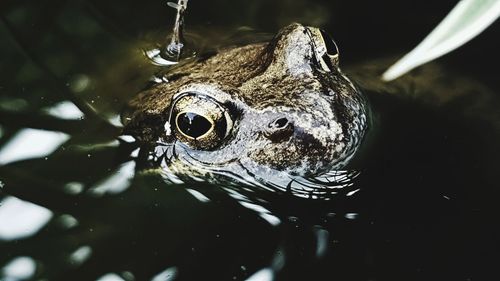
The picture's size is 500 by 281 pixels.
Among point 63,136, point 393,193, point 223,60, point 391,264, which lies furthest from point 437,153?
point 63,136

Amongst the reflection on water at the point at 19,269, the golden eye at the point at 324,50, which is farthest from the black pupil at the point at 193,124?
the reflection on water at the point at 19,269

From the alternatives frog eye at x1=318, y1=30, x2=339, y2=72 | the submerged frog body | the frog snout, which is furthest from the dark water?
frog eye at x1=318, y1=30, x2=339, y2=72

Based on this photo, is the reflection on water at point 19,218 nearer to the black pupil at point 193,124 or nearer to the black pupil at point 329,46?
the black pupil at point 193,124

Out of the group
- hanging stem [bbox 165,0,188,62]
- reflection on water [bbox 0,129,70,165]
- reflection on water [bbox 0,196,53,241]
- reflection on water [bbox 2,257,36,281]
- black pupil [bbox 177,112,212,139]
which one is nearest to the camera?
reflection on water [bbox 2,257,36,281]

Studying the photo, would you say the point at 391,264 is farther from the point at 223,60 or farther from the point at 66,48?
the point at 66,48

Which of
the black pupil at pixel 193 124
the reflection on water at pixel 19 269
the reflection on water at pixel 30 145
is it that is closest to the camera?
the reflection on water at pixel 19 269

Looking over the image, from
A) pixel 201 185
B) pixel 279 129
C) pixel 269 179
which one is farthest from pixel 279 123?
pixel 201 185

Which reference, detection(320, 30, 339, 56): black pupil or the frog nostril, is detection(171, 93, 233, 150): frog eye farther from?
detection(320, 30, 339, 56): black pupil
